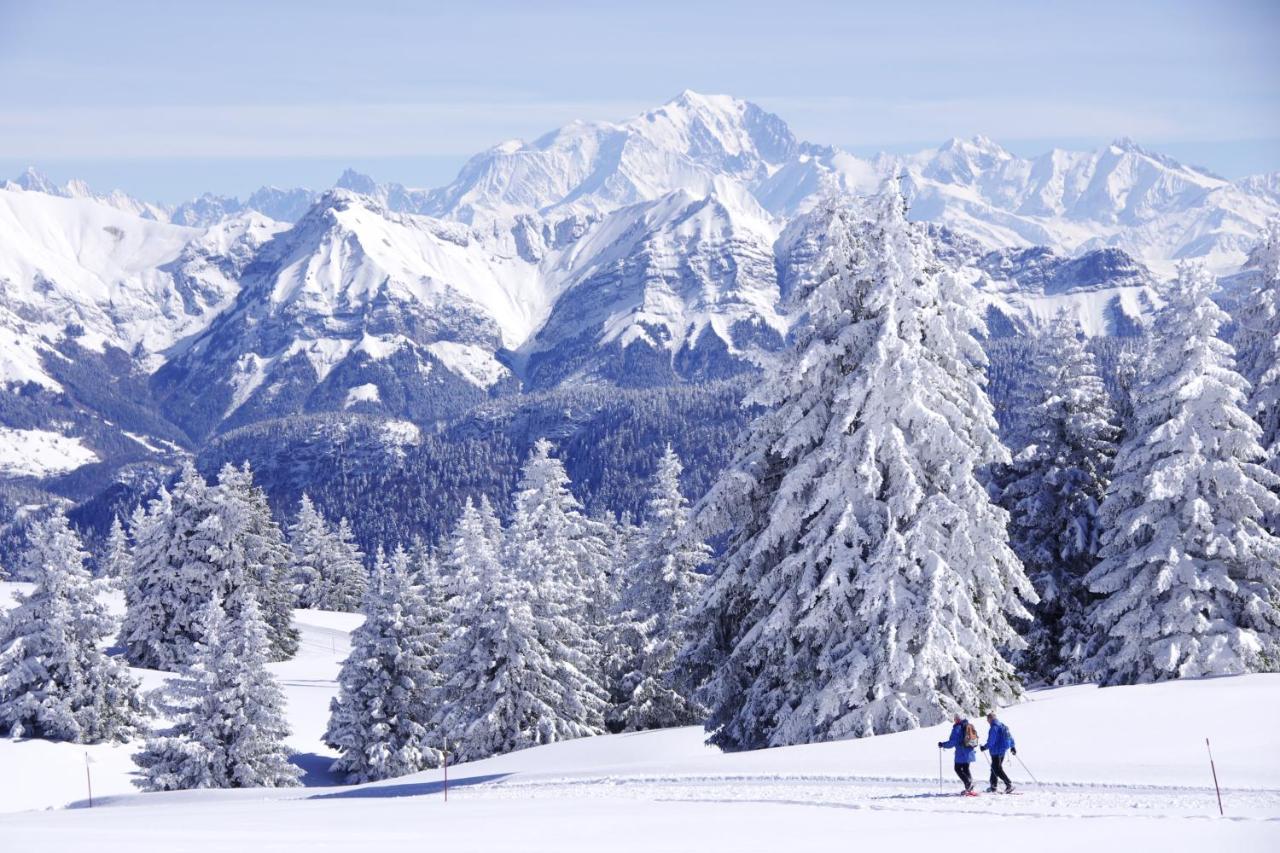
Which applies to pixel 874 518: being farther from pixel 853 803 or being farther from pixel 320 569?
pixel 320 569

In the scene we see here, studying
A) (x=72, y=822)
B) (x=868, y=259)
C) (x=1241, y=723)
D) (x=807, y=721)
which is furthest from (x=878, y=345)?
(x=72, y=822)

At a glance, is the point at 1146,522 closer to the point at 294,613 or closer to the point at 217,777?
the point at 217,777

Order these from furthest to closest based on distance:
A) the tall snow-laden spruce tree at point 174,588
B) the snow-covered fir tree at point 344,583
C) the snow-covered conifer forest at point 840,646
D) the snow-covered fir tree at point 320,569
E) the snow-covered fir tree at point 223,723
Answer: the snow-covered fir tree at point 344,583
the snow-covered fir tree at point 320,569
the tall snow-laden spruce tree at point 174,588
the snow-covered fir tree at point 223,723
the snow-covered conifer forest at point 840,646

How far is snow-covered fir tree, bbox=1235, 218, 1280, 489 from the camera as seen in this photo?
109 ft

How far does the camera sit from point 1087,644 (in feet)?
106

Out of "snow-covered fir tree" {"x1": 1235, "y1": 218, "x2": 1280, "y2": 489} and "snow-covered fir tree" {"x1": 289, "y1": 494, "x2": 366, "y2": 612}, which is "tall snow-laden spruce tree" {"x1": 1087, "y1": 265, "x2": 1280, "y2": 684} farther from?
"snow-covered fir tree" {"x1": 289, "y1": 494, "x2": 366, "y2": 612}

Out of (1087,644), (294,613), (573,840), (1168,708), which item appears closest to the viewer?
(573,840)

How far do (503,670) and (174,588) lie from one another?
1083 inches

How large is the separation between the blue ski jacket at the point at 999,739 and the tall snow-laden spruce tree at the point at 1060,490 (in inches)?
693

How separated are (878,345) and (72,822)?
56.2 ft

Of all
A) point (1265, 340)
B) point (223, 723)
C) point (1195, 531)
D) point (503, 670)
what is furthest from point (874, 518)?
point (223, 723)

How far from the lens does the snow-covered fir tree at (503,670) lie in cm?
4038

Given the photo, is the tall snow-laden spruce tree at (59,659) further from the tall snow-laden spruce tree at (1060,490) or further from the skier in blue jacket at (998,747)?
the skier in blue jacket at (998,747)

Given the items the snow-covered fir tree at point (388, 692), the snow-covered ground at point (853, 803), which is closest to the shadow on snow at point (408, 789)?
the snow-covered ground at point (853, 803)
